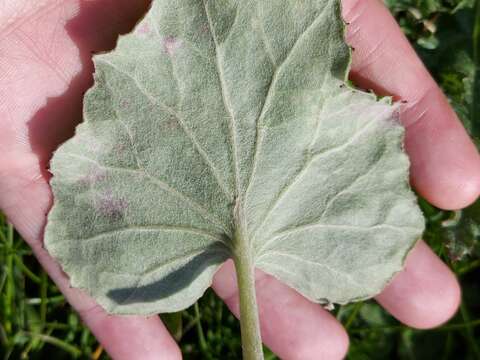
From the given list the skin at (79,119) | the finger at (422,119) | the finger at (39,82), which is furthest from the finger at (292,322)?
the finger at (39,82)

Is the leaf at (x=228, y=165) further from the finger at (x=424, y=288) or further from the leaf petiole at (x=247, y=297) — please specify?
the finger at (x=424, y=288)

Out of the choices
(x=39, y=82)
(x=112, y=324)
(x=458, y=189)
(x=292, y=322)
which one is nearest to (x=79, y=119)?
(x=39, y=82)

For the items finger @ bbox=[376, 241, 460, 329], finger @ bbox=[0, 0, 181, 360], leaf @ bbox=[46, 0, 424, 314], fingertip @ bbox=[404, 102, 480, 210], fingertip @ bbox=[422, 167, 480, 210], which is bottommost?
finger @ bbox=[376, 241, 460, 329]

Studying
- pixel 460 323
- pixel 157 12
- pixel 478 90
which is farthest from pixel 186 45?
pixel 460 323

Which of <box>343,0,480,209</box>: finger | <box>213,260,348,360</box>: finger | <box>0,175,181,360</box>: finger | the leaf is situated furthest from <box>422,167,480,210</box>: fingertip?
<box>0,175,181,360</box>: finger

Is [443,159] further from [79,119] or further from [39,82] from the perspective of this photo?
[39,82]

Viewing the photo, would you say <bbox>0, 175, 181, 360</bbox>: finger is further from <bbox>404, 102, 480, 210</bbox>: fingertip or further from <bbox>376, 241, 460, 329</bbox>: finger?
<bbox>404, 102, 480, 210</bbox>: fingertip
